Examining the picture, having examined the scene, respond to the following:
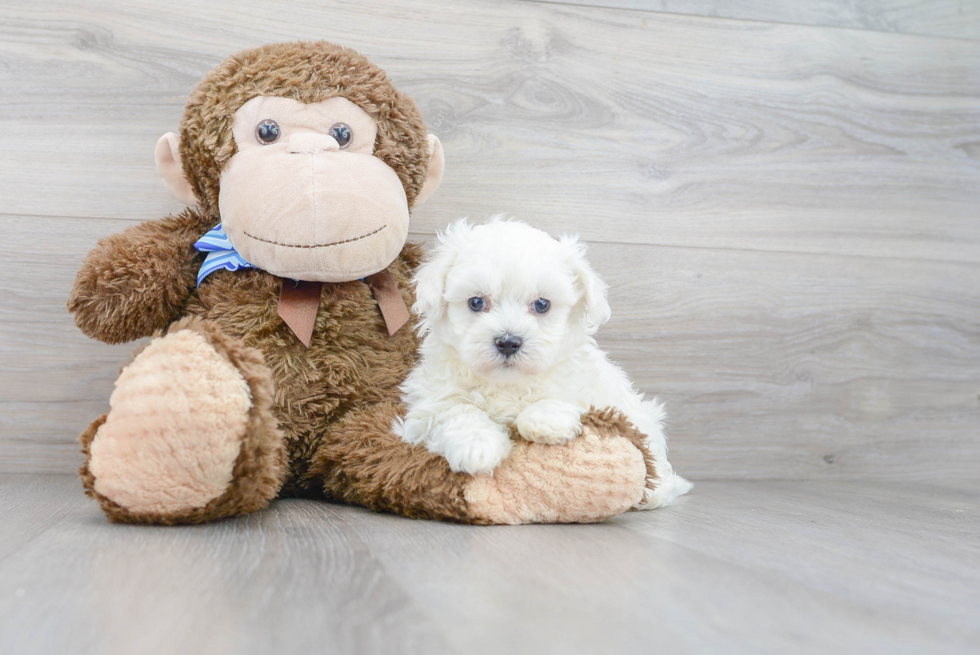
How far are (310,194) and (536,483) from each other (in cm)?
45

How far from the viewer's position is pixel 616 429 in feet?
3.15

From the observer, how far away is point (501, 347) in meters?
0.95

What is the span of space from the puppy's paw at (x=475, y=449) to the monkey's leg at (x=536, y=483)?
0.05ft

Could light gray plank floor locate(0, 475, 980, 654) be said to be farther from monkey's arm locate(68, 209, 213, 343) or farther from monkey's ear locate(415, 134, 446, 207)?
monkey's ear locate(415, 134, 446, 207)

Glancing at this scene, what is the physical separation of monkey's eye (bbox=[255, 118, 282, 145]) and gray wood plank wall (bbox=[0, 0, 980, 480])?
1.09ft

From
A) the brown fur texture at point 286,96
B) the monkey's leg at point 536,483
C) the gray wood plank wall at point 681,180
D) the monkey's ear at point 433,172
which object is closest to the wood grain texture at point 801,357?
the gray wood plank wall at point 681,180

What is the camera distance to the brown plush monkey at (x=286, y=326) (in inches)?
33.1

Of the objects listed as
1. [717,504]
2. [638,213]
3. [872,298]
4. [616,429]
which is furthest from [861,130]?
[616,429]

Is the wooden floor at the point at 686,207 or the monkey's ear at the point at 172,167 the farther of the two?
the wooden floor at the point at 686,207

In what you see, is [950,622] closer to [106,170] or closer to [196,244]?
[196,244]

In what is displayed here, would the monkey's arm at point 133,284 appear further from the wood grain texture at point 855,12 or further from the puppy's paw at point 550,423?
the wood grain texture at point 855,12

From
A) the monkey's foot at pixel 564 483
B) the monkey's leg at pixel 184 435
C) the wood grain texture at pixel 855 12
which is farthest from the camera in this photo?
the wood grain texture at pixel 855 12

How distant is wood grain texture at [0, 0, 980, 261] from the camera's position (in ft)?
4.18

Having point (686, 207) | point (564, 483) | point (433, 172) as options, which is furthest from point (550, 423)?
point (686, 207)
